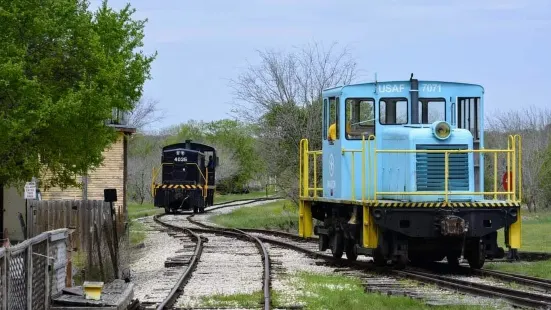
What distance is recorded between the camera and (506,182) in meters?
Result: 17.9

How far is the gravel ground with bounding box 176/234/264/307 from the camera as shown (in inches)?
562

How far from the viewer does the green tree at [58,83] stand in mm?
17531

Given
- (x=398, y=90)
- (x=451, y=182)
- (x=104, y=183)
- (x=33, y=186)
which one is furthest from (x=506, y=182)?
(x=104, y=183)

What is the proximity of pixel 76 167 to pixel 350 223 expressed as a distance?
6142mm

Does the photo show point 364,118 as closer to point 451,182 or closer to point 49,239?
point 451,182

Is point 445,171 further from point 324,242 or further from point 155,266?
point 155,266

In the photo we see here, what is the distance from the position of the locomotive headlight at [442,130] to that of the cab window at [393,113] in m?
1.09

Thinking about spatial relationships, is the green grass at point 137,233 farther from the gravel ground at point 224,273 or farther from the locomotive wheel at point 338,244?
the locomotive wheel at point 338,244

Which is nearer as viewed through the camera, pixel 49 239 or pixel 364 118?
pixel 49 239

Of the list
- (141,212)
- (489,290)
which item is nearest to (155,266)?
(489,290)

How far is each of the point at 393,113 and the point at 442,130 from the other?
1350 mm

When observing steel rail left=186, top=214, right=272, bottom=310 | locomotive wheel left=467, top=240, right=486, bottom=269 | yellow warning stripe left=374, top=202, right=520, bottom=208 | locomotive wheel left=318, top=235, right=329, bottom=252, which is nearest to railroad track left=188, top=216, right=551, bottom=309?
locomotive wheel left=467, top=240, right=486, bottom=269

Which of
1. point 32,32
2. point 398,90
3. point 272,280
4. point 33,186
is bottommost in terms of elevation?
point 272,280

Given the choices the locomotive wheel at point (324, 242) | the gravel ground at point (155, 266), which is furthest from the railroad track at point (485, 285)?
the gravel ground at point (155, 266)
